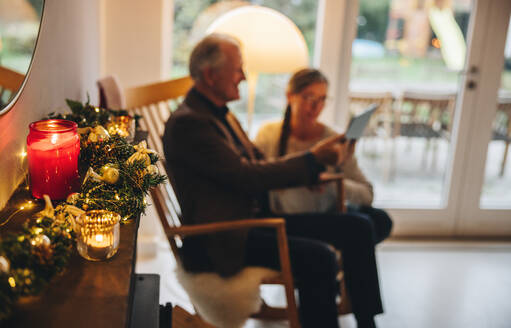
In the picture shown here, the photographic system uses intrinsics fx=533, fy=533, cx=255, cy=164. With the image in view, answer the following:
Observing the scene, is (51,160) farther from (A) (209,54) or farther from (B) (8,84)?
(A) (209,54)

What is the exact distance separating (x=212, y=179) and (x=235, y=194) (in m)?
0.11

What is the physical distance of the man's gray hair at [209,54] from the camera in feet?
6.61

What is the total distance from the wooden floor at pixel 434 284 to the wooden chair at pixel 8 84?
1639mm

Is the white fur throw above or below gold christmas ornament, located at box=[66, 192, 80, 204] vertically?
below

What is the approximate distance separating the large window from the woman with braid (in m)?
0.79

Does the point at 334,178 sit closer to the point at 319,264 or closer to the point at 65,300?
the point at 319,264

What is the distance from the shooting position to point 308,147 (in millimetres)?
2350

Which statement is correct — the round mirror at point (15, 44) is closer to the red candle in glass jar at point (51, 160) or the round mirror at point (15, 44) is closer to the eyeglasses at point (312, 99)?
the red candle in glass jar at point (51, 160)

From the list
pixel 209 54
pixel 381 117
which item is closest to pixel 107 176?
pixel 209 54

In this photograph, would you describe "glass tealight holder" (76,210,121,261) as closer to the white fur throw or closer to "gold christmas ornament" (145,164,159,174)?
"gold christmas ornament" (145,164,159,174)

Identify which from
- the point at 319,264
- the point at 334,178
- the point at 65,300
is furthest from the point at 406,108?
the point at 65,300

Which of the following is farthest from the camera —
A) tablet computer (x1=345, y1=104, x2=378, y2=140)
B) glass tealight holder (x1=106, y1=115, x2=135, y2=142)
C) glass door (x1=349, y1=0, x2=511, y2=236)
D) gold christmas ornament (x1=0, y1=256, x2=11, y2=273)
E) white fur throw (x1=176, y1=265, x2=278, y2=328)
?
glass door (x1=349, y1=0, x2=511, y2=236)

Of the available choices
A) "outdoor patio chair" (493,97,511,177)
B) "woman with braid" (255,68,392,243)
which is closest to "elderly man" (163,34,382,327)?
"woman with braid" (255,68,392,243)

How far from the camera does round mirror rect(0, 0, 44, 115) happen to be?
96 cm
